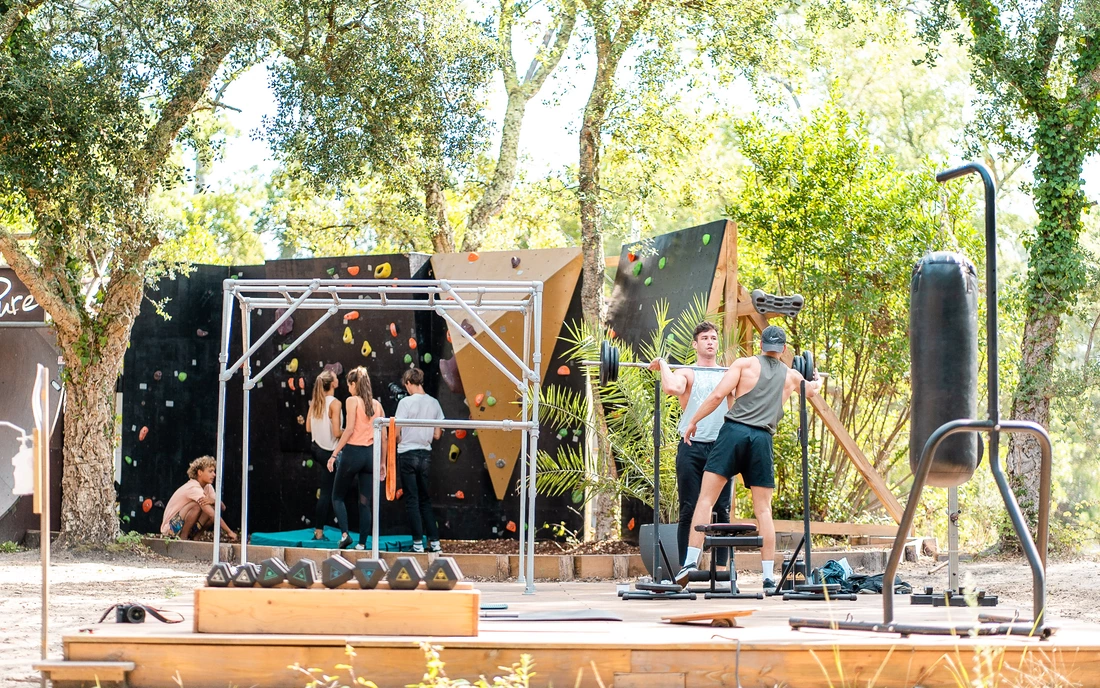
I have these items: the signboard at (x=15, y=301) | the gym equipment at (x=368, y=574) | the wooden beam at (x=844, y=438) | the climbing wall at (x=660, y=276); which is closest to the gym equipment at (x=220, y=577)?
the gym equipment at (x=368, y=574)

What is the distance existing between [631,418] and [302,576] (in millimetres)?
5850

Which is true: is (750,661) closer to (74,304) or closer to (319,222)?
(74,304)

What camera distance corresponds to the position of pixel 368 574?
14.5 feet

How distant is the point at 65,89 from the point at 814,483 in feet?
26.3

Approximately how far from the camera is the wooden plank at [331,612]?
4.24m

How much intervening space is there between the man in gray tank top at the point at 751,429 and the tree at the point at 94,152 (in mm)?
5851

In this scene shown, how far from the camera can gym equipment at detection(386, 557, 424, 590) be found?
4387mm

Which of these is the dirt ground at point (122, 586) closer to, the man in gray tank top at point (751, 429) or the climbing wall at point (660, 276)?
the man in gray tank top at point (751, 429)

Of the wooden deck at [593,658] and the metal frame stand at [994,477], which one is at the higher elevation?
the metal frame stand at [994,477]

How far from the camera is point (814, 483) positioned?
1211 centimetres

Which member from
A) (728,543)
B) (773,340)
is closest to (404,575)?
(728,543)

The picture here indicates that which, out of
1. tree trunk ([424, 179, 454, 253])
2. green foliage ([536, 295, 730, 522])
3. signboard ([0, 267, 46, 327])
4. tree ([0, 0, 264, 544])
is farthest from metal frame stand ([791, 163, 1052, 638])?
signboard ([0, 267, 46, 327])

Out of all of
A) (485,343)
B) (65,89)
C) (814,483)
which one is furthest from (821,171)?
(65,89)

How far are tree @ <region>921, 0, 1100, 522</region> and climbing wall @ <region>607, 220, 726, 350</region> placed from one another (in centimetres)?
289
